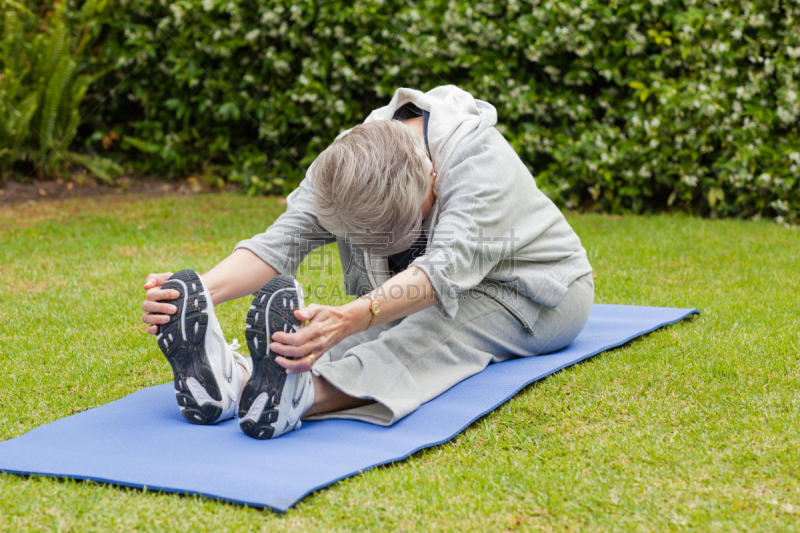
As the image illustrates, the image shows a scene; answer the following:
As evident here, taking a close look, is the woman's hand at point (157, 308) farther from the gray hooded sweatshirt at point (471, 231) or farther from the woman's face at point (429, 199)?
the woman's face at point (429, 199)

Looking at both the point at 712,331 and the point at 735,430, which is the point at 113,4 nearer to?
the point at 712,331

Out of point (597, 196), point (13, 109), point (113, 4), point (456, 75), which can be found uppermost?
point (113, 4)

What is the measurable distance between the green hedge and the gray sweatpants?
326 cm

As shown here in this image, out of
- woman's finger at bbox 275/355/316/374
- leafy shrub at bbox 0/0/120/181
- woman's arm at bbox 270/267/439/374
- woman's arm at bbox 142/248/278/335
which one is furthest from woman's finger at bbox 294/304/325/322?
leafy shrub at bbox 0/0/120/181

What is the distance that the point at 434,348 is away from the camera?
2256 mm

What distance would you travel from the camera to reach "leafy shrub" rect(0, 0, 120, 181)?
602 cm

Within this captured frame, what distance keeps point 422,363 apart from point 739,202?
4164 mm

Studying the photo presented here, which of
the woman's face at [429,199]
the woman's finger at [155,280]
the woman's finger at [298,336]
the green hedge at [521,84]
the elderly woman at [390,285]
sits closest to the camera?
the woman's finger at [298,336]

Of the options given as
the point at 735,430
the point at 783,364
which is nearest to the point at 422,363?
the point at 735,430

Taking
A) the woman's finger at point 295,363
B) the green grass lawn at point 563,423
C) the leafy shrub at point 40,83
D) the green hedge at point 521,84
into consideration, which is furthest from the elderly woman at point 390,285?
the leafy shrub at point 40,83

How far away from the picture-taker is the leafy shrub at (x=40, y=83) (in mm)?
6020

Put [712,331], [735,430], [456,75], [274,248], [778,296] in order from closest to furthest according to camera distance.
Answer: [735,430], [274,248], [712,331], [778,296], [456,75]

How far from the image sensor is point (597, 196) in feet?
18.9

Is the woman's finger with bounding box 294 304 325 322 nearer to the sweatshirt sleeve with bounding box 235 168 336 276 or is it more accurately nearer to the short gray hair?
the short gray hair
